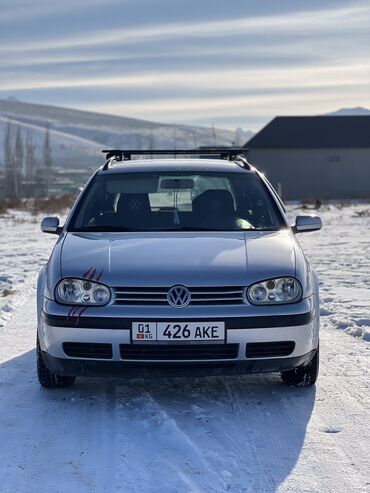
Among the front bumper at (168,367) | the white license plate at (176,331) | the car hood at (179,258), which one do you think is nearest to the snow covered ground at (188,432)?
the front bumper at (168,367)

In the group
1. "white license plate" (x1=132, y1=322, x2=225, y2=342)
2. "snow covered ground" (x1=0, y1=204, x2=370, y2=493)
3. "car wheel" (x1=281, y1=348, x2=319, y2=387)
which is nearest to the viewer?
"snow covered ground" (x1=0, y1=204, x2=370, y2=493)

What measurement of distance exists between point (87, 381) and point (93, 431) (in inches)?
48.8

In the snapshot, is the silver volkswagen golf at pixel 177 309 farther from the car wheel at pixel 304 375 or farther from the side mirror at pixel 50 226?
the side mirror at pixel 50 226

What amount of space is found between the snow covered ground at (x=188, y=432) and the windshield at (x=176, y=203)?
1.16 meters

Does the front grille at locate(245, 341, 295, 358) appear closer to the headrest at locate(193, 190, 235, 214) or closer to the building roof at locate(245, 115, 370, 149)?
the headrest at locate(193, 190, 235, 214)

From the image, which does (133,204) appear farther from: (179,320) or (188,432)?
Answer: (188,432)

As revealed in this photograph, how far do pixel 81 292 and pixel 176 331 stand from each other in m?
0.66

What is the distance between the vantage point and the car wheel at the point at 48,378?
5.61m

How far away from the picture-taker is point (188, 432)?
473cm

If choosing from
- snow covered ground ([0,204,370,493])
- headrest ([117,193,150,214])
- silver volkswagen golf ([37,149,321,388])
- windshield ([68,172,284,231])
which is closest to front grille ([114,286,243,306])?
silver volkswagen golf ([37,149,321,388])

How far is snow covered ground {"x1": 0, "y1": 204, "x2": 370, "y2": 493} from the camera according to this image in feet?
13.1

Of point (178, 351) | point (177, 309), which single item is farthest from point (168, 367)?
point (177, 309)

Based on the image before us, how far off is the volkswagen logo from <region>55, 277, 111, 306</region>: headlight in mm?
385

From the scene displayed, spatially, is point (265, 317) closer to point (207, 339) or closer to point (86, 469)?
point (207, 339)
